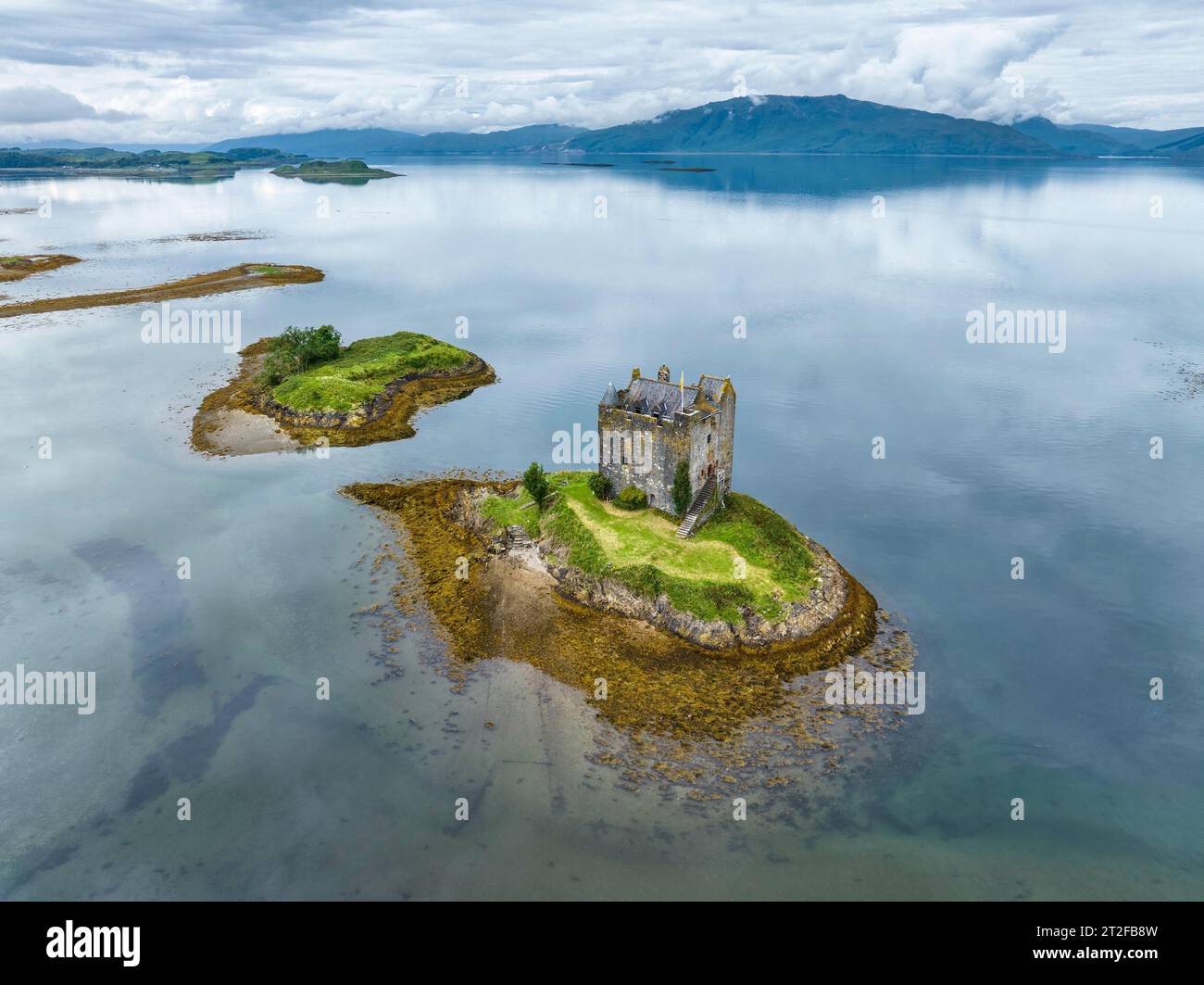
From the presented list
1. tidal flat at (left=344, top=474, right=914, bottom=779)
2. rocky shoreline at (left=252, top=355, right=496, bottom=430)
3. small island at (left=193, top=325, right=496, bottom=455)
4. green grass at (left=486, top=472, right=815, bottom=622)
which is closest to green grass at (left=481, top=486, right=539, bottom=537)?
green grass at (left=486, top=472, right=815, bottom=622)

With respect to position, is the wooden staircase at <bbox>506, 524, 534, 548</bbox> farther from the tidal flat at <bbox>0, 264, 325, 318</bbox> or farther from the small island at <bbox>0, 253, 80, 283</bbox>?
the small island at <bbox>0, 253, 80, 283</bbox>

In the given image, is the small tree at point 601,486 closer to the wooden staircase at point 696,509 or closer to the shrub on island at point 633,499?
the shrub on island at point 633,499

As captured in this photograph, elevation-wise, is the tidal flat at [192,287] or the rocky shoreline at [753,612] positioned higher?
the tidal flat at [192,287]

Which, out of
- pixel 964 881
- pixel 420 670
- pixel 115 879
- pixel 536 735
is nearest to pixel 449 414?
pixel 420 670

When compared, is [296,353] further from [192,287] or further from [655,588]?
[192,287]

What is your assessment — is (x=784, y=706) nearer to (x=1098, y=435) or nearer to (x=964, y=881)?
(x=964, y=881)

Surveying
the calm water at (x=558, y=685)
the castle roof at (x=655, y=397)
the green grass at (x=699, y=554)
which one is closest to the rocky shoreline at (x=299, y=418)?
the calm water at (x=558, y=685)

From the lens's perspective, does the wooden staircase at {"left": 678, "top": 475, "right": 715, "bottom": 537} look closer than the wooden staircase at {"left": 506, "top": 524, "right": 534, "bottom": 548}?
Yes
